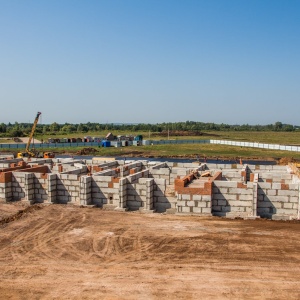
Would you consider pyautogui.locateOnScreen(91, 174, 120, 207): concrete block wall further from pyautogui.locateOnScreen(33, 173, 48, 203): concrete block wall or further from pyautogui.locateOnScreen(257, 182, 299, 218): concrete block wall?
pyautogui.locateOnScreen(257, 182, 299, 218): concrete block wall

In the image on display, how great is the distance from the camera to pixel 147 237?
37.2 ft

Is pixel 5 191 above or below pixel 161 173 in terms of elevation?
below

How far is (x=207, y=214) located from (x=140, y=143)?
51.5 metres

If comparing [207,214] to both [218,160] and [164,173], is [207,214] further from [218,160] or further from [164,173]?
[218,160]

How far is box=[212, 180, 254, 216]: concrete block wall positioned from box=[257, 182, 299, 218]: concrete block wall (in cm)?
39

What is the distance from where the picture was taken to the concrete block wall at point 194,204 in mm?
13727

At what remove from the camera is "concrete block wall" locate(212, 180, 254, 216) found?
13688mm

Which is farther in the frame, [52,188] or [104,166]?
[104,166]

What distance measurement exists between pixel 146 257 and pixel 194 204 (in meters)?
4.56

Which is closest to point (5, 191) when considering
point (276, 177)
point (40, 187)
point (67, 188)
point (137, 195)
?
point (40, 187)

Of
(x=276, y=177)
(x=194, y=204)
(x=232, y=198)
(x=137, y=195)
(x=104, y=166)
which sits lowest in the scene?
(x=194, y=204)

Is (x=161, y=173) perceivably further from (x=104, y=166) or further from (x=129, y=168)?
(x=104, y=166)

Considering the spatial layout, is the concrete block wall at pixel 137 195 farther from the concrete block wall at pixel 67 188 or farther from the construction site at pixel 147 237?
the concrete block wall at pixel 67 188

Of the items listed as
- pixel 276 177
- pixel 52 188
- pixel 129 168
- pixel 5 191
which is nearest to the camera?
pixel 52 188
